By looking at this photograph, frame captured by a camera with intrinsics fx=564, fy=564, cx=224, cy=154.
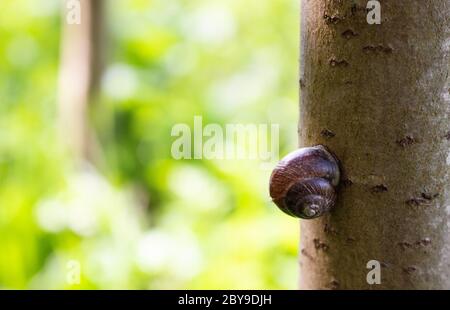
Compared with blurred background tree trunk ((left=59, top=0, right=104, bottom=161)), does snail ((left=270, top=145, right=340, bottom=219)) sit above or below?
below

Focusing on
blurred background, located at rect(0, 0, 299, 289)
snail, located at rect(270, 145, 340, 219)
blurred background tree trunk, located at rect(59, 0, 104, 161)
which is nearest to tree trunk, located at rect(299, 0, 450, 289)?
snail, located at rect(270, 145, 340, 219)

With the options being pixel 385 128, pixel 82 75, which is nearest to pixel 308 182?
pixel 385 128

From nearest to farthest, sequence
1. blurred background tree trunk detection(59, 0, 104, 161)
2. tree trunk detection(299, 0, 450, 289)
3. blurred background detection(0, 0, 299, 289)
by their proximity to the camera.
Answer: tree trunk detection(299, 0, 450, 289), blurred background detection(0, 0, 299, 289), blurred background tree trunk detection(59, 0, 104, 161)

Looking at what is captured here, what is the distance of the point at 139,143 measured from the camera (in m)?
2.30

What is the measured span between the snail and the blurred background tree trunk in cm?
180

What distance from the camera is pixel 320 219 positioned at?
0.46 meters

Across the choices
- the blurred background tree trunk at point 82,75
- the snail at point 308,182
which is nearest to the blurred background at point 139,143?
the blurred background tree trunk at point 82,75

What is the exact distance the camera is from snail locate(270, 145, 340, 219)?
16.7 inches

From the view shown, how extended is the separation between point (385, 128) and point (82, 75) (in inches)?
76.7

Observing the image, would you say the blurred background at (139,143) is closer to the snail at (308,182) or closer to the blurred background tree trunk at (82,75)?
the blurred background tree trunk at (82,75)

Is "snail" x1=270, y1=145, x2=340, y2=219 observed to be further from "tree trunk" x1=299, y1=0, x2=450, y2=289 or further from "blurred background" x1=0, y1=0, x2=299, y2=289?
"blurred background" x1=0, y1=0, x2=299, y2=289
